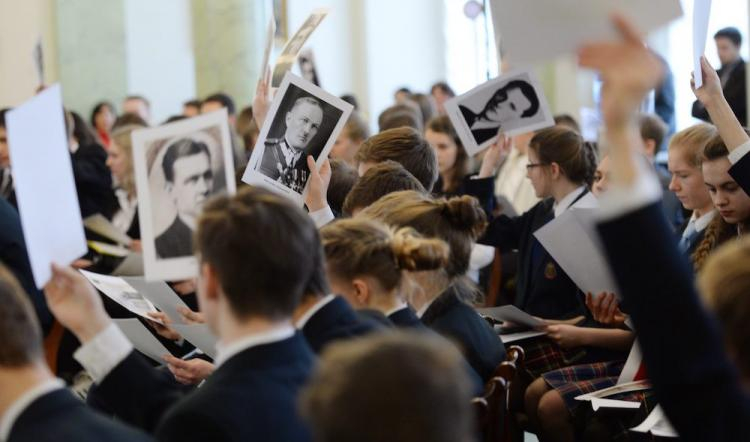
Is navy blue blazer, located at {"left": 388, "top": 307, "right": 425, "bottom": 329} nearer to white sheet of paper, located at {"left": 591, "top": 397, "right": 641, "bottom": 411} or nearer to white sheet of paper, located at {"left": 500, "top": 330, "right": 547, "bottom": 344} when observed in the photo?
white sheet of paper, located at {"left": 591, "top": 397, "right": 641, "bottom": 411}

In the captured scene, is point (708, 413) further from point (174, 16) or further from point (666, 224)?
point (174, 16)

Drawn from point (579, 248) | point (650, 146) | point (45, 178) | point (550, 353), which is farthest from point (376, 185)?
point (650, 146)

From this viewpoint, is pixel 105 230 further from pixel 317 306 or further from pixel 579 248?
pixel 317 306

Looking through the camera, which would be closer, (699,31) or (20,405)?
(20,405)

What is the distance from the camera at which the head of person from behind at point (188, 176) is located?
2641 millimetres

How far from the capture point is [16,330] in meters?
2.08

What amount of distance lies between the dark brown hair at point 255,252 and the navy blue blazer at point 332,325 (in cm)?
46

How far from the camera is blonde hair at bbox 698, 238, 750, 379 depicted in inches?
66.6

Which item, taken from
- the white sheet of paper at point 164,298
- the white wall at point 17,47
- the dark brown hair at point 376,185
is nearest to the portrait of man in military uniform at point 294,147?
the dark brown hair at point 376,185

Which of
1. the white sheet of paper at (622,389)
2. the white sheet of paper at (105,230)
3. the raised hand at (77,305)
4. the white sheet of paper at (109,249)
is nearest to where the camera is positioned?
the raised hand at (77,305)

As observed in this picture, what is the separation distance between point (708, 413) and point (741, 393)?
55 mm

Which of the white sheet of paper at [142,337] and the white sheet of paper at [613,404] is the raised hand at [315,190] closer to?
the white sheet of paper at [142,337]

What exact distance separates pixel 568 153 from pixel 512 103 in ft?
1.12

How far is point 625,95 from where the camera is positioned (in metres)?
1.65
